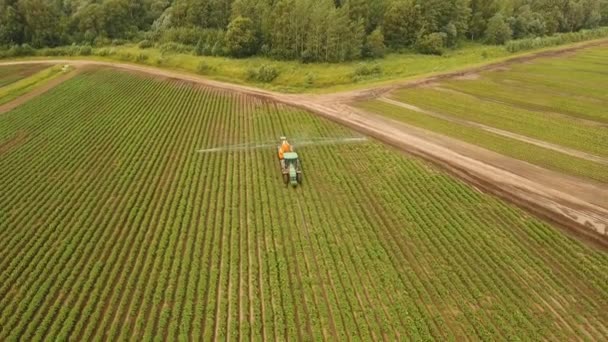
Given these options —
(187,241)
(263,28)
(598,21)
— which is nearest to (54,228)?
(187,241)

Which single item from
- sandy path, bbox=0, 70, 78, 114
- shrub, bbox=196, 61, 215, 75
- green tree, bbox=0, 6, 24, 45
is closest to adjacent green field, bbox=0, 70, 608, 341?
sandy path, bbox=0, 70, 78, 114

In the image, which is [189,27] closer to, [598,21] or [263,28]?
[263,28]

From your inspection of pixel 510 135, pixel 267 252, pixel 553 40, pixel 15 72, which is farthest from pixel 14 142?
pixel 553 40

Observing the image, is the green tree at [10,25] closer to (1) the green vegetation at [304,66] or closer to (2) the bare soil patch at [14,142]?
(1) the green vegetation at [304,66]

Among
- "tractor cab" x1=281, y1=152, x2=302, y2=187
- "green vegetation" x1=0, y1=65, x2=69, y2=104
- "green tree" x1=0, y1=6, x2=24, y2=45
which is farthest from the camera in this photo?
"green tree" x1=0, y1=6, x2=24, y2=45

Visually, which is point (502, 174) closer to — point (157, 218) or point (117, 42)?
point (157, 218)

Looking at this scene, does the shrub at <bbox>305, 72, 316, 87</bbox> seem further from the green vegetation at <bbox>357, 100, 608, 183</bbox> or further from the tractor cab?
the tractor cab
